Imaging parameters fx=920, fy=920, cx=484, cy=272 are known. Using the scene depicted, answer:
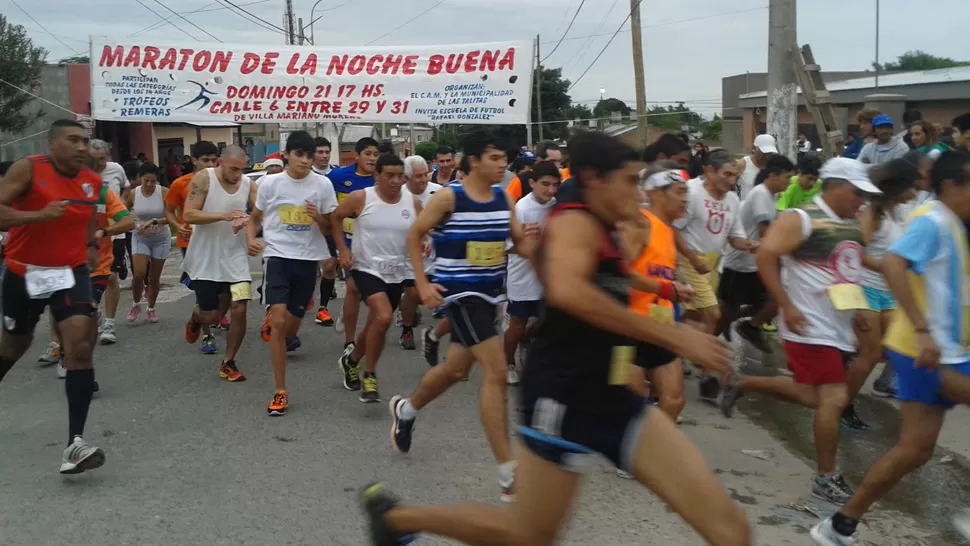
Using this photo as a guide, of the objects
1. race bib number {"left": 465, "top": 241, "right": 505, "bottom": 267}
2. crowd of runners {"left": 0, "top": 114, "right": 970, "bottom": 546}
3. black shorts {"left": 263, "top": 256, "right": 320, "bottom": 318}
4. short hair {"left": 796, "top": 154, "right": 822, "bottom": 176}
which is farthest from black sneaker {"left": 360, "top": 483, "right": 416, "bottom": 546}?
short hair {"left": 796, "top": 154, "right": 822, "bottom": 176}

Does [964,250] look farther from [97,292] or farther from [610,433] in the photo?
[97,292]

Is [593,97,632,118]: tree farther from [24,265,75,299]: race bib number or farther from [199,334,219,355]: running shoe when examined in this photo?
[24,265,75,299]: race bib number

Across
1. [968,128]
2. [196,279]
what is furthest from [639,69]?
[196,279]

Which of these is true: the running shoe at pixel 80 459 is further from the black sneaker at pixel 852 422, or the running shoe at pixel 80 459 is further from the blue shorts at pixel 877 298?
the blue shorts at pixel 877 298

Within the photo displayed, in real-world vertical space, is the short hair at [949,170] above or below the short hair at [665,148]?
below

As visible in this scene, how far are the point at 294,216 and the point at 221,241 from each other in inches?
40.3

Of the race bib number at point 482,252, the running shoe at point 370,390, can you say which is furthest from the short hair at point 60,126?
the running shoe at point 370,390

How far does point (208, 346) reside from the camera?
8.76 meters

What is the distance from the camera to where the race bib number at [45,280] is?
543 centimetres

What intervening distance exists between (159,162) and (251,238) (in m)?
28.6

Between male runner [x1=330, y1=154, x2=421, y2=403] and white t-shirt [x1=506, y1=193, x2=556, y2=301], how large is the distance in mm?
866

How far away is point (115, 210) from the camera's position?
7.02m

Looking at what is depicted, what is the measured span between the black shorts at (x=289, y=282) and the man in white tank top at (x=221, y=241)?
0.70m

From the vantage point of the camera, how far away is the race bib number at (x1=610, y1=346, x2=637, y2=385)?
121 inches
